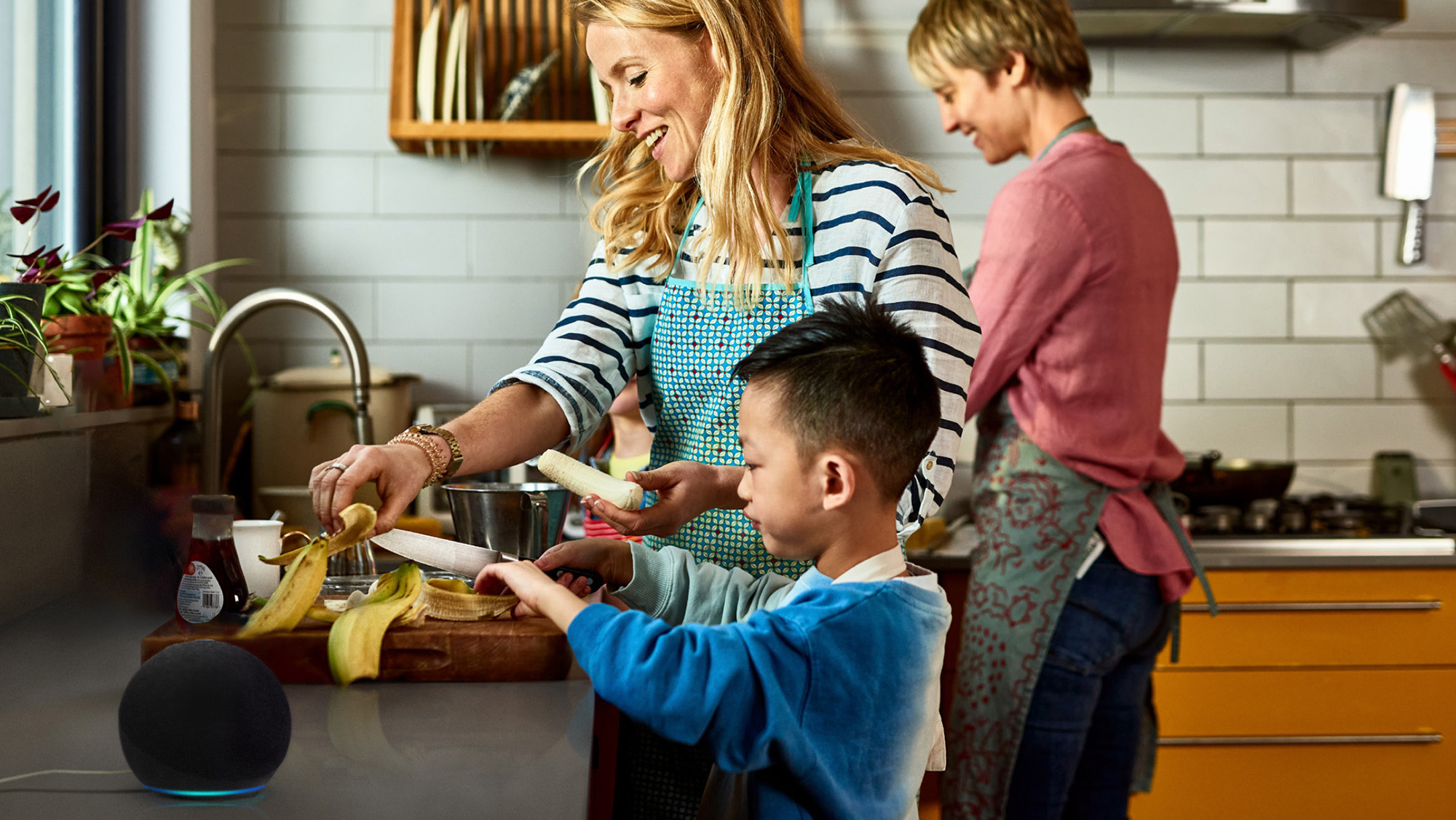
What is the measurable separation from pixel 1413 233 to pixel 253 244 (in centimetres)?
256

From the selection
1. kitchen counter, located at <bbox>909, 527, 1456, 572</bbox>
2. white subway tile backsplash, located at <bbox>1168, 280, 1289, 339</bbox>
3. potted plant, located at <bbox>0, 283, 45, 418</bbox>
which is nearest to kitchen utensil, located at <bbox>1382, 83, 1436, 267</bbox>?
white subway tile backsplash, located at <bbox>1168, 280, 1289, 339</bbox>

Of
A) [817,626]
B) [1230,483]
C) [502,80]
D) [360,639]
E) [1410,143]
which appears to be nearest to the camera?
[817,626]

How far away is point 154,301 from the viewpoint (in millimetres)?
1972

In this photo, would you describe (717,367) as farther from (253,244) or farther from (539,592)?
(253,244)

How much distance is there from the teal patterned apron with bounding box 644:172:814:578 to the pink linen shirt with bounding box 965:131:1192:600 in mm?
645

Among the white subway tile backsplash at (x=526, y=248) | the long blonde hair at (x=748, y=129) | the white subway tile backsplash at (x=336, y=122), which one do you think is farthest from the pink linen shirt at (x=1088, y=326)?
the white subway tile backsplash at (x=336, y=122)

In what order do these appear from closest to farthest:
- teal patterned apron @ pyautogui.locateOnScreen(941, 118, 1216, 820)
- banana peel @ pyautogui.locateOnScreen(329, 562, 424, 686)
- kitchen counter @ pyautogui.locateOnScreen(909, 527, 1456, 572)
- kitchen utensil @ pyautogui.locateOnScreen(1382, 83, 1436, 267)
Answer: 1. banana peel @ pyautogui.locateOnScreen(329, 562, 424, 686)
2. teal patterned apron @ pyautogui.locateOnScreen(941, 118, 1216, 820)
3. kitchen counter @ pyautogui.locateOnScreen(909, 527, 1456, 572)
4. kitchen utensil @ pyautogui.locateOnScreen(1382, 83, 1436, 267)

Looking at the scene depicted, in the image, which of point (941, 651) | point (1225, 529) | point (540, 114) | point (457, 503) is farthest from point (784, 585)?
point (540, 114)

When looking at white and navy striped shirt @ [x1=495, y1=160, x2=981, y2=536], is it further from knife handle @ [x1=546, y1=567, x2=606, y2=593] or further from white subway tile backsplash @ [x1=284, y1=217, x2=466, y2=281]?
white subway tile backsplash @ [x1=284, y1=217, x2=466, y2=281]

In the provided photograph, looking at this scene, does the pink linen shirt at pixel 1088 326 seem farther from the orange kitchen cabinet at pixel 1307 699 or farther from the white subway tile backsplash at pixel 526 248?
the white subway tile backsplash at pixel 526 248

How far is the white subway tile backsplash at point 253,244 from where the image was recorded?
259 centimetres

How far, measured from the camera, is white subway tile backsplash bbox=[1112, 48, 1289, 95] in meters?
2.67

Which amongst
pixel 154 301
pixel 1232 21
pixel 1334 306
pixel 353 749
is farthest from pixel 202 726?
pixel 1334 306

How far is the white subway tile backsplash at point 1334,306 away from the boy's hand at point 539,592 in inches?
91.2
